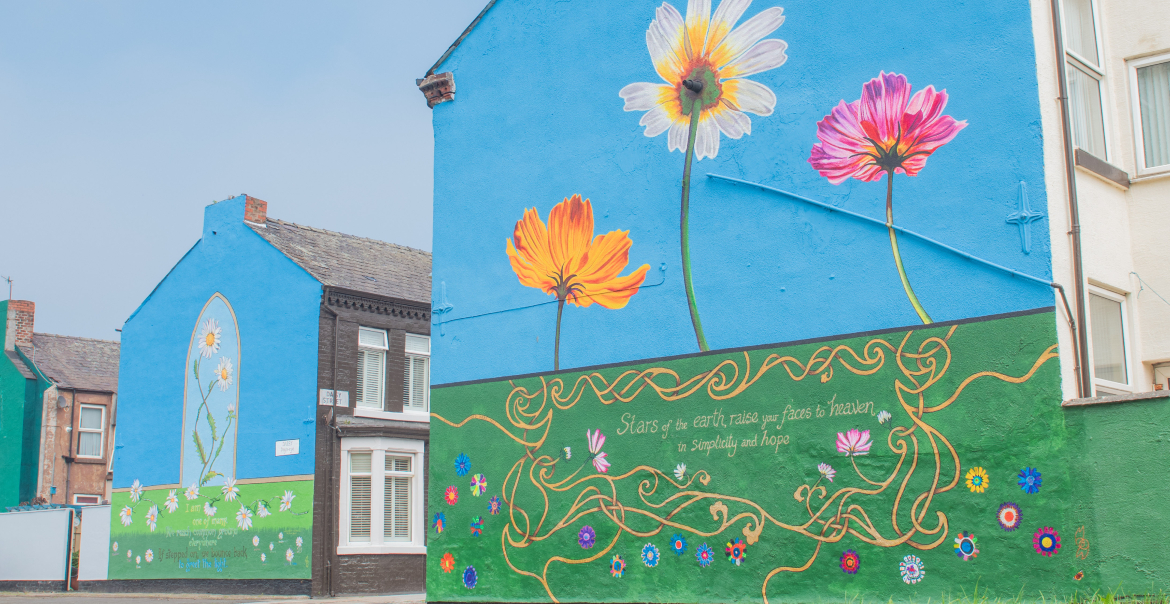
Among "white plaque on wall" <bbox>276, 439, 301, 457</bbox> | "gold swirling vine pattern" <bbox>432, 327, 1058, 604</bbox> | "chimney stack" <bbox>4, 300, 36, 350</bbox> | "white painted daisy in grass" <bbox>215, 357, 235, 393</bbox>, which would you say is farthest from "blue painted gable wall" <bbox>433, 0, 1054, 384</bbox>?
"chimney stack" <bbox>4, 300, 36, 350</bbox>

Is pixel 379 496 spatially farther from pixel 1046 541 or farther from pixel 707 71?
pixel 1046 541

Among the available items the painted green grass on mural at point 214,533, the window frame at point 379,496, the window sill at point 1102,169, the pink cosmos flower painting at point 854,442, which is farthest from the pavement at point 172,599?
the window sill at point 1102,169

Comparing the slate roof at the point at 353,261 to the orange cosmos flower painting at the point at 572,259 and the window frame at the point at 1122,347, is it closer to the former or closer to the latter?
the orange cosmos flower painting at the point at 572,259

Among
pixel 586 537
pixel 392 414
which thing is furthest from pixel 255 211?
pixel 586 537

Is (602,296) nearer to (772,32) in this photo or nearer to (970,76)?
(772,32)

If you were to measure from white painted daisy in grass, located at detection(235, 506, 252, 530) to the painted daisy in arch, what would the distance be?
12.7 meters

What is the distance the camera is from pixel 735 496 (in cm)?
1156

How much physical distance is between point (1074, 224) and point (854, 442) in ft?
9.88

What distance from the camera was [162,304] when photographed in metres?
24.4

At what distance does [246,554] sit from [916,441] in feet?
50.1

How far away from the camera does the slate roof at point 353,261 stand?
22578mm

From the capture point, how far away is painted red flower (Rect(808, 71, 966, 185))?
10.8 m

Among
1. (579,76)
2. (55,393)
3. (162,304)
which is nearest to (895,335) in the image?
(579,76)

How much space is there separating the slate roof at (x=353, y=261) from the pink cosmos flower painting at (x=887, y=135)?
12809 millimetres
